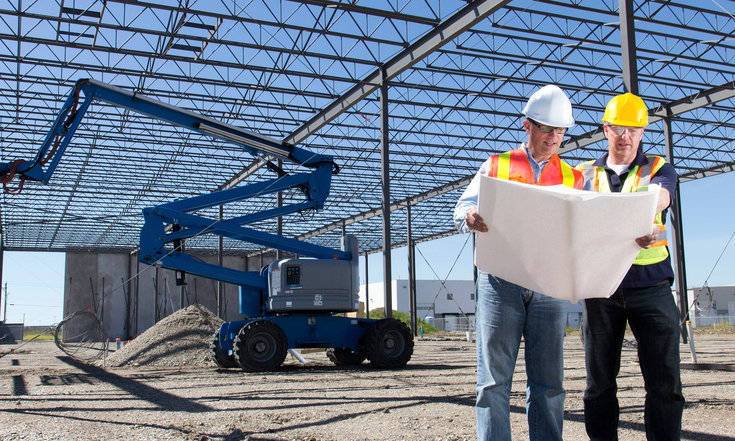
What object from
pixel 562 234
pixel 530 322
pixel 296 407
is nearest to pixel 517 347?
pixel 530 322

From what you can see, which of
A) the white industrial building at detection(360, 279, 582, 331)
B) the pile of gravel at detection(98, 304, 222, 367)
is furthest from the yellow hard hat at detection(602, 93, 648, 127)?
the white industrial building at detection(360, 279, 582, 331)

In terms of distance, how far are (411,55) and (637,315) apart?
13.7 metres

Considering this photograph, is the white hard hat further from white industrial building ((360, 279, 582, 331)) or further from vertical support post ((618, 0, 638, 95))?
white industrial building ((360, 279, 582, 331))

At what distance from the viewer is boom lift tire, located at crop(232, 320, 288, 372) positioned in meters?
11.0

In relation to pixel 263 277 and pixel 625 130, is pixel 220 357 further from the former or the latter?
pixel 625 130

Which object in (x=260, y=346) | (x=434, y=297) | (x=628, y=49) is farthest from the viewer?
(x=434, y=297)

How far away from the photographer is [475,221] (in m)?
2.84

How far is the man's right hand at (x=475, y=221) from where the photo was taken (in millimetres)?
2836

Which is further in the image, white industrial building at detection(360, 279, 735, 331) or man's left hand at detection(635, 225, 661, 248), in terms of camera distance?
white industrial building at detection(360, 279, 735, 331)

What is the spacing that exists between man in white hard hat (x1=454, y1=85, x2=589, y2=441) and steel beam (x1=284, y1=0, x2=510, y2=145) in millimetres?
10794

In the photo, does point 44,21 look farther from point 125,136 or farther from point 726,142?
point 726,142

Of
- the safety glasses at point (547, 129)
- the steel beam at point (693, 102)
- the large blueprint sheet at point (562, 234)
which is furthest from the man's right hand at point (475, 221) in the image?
the steel beam at point (693, 102)

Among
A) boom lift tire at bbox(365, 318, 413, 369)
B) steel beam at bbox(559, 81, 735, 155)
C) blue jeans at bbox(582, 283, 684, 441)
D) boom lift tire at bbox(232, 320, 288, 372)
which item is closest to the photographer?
blue jeans at bbox(582, 283, 684, 441)

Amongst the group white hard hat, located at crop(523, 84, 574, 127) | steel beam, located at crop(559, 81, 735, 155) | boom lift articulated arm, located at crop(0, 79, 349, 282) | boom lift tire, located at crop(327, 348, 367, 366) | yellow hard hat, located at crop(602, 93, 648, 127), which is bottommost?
boom lift tire, located at crop(327, 348, 367, 366)
